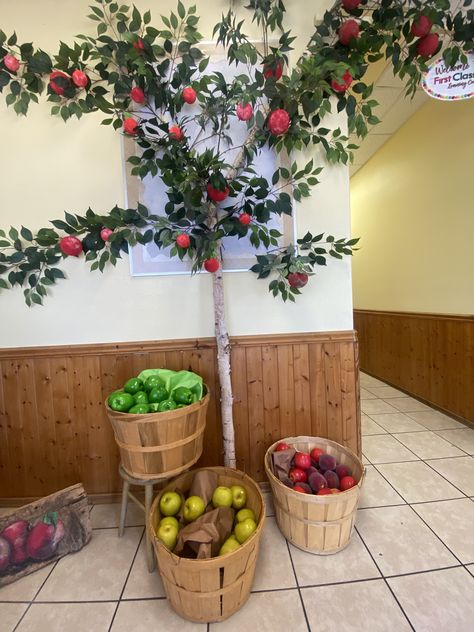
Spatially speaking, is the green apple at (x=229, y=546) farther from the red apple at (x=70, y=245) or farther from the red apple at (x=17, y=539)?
the red apple at (x=70, y=245)

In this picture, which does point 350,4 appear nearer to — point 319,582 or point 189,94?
Result: point 189,94

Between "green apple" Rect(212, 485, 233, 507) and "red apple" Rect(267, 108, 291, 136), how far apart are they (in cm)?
163

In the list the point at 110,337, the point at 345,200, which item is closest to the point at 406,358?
the point at 345,200

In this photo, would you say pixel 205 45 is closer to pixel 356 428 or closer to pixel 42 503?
pixel 356 428

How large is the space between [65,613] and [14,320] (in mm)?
1397

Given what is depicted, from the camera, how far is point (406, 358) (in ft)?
10.5

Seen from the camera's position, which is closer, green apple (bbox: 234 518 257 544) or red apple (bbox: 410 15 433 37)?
green apple (bbox: 234 518 257 544)

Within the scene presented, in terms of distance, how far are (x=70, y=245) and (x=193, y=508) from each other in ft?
4.62

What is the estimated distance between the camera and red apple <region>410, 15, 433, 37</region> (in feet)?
4.17

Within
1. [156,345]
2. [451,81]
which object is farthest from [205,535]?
[451,81]

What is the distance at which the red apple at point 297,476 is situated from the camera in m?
1.36

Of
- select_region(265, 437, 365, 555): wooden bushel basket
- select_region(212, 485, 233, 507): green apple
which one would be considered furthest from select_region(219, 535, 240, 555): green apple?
select_region(265, 437, 365, 555): wooden bushel basket

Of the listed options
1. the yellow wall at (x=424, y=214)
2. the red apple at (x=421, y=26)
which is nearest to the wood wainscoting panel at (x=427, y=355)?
the yellow wall at (x=424, y=214)

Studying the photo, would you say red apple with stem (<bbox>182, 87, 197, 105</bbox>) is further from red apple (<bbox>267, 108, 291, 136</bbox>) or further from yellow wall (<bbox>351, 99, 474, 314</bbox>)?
yellow wall (<bbox>351, 99, 474, 314</bbox>)
